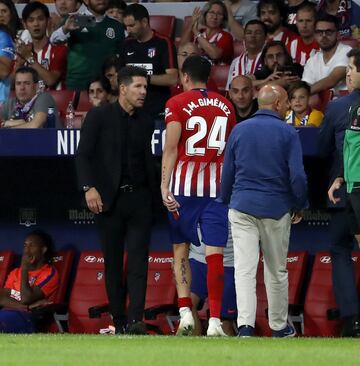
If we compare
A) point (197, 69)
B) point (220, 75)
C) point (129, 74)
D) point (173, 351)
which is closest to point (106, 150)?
point (129, 74)

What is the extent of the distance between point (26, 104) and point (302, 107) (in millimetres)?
2672

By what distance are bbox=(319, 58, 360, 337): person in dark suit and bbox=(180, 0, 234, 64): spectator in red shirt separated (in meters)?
3.16

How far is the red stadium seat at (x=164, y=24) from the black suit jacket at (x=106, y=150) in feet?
14.6

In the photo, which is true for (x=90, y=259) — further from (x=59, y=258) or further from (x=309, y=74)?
(x=309, y=74)

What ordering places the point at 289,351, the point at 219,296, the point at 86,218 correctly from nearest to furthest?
the point at 289,351 → the point at 219,296 → the point at 86,218

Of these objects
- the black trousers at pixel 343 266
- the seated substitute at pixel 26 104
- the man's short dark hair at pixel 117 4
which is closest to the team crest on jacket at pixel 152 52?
the seated substitute at pixel 26 104

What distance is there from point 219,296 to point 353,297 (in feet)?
5.13

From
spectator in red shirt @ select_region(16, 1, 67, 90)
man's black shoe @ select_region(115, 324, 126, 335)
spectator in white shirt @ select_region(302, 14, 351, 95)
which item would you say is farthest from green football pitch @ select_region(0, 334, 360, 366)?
spectator in red shirt @ select_region(16, 1, 67, 90)

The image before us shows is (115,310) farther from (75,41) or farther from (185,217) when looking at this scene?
(75,41)

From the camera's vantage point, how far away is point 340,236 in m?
11.3

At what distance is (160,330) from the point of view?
12367 mm

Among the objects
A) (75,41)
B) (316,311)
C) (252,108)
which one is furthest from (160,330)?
(75,41)

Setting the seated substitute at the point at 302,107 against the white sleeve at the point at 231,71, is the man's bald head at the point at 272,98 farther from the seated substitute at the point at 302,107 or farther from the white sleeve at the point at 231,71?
the white sleeve at the point at 231,71

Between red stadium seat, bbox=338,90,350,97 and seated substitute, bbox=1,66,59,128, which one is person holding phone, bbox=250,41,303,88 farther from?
seated substitute, bbox=1,66,59,128
